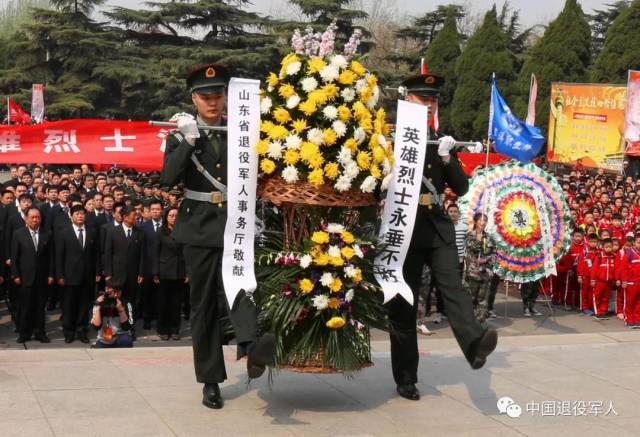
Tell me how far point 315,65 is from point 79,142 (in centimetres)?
663

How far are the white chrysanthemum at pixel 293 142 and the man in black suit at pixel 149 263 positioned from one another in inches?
237

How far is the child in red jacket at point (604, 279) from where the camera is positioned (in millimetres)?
13305

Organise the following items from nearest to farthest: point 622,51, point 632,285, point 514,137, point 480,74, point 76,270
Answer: point 76,270 → point 514,137 → point 632,285 → point 622,51 → point 480,74

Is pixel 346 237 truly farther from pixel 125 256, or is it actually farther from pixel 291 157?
pixel 125 256

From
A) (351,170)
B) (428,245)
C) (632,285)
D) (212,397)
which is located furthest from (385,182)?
(632,285)

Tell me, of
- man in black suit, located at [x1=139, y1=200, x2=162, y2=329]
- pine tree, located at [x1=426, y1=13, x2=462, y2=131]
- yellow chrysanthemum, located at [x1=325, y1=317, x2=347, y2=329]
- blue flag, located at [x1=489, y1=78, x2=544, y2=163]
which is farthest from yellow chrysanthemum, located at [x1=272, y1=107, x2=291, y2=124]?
pine tree, located at [x1=426, y1=13, x2=462, y2=131]

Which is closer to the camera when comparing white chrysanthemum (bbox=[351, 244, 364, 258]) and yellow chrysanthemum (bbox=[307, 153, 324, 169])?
yellow chrysanthemum (bbox=[307, 153, 324, 169])

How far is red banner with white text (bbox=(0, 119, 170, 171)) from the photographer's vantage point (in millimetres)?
11672

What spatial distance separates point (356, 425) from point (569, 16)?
94.7 feet

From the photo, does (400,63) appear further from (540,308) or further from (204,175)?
(204,175)

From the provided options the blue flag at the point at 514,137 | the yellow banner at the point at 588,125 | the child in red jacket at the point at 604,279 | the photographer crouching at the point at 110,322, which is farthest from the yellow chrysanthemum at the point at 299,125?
the yellow banner at the point at 588,125

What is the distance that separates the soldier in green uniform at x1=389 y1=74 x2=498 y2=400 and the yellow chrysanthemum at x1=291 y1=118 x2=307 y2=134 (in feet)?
3.39

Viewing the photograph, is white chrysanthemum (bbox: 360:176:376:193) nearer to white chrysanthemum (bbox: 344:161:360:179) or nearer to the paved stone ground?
white chrysanthemum (bbox: 344:161:360:179)

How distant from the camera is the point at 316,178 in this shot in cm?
556
